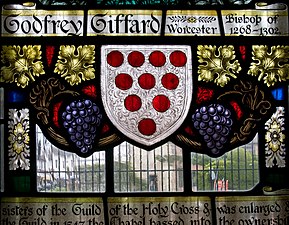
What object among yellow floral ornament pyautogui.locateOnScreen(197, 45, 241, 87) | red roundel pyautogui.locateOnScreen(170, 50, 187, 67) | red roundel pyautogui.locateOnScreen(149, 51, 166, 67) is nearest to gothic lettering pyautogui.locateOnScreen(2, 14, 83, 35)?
red roundel pyautogui.locateOnScreen(149, 51, 166, 67)

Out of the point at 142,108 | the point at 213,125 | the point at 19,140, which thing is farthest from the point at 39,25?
the point at 213,125

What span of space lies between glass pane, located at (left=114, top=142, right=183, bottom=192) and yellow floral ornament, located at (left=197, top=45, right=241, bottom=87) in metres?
0.56

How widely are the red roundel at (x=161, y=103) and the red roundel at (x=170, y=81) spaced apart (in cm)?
8

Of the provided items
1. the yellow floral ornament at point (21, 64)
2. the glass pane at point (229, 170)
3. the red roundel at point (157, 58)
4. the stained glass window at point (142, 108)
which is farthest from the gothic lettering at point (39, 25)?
the glass pane at point (229, 170)

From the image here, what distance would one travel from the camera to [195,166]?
394 cm

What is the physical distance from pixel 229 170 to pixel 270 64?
818 millimetres

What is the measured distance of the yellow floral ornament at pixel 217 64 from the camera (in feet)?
13.1

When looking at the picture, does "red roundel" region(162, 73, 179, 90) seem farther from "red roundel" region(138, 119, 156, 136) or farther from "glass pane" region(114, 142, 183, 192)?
"glass pane" region(114, 142, 183, 192)

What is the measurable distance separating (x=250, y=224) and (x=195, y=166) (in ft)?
1.81

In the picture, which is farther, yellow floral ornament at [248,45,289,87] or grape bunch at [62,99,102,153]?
yellow floral ornament at [248,45,289,87]

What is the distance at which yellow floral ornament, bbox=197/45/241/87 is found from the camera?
3992 mm

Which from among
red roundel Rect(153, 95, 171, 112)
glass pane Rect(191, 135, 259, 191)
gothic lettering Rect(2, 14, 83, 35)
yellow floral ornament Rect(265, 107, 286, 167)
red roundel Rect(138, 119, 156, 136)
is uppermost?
gothic lettering Rect(2, 14, 83, 35)

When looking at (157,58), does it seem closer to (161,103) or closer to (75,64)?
(161,103)

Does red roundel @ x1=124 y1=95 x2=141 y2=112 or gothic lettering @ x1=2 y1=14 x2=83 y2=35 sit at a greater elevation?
gothic lettering @ x1=2 y1=14 x2=83 y2=35
